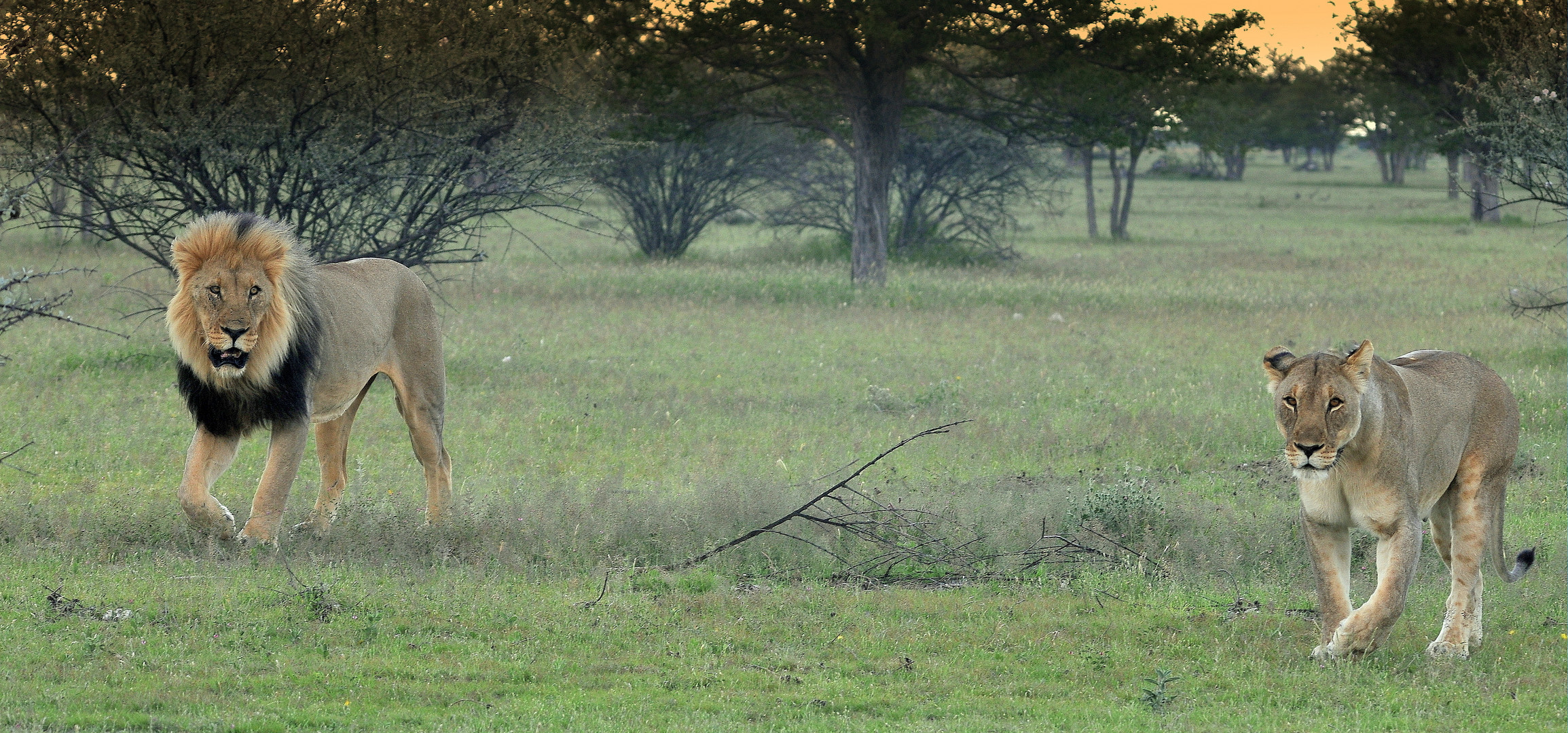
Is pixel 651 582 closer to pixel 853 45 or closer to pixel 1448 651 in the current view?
pixel 1448 651

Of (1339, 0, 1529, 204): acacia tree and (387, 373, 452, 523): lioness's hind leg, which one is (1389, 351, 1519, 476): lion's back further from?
(1339, 0, 1529, 204): acacia tree

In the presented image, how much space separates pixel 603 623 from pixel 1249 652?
2913mm

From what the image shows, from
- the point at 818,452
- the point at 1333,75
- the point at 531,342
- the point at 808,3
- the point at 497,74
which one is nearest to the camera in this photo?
the point at 818,452

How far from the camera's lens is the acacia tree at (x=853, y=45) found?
68.8ft

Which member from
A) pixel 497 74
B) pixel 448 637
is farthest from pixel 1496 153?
pixel 448 637

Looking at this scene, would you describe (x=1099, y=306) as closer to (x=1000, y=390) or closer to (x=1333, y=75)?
(x=1000, y=390)

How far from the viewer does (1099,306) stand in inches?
859

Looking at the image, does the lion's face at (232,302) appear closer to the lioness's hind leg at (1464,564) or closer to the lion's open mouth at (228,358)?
the lion's open mouth at (228,358)

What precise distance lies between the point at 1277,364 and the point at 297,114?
1065 cm

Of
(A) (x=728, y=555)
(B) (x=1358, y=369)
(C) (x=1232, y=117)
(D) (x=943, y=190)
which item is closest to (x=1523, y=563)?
(B) (x=1358, y=369)

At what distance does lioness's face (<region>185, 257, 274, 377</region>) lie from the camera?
7.02 meters

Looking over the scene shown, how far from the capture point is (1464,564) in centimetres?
636

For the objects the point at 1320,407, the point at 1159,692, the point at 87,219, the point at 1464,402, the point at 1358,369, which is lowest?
the point at 1159,692

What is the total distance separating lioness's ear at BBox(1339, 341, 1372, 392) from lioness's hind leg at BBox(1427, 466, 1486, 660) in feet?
3.96
